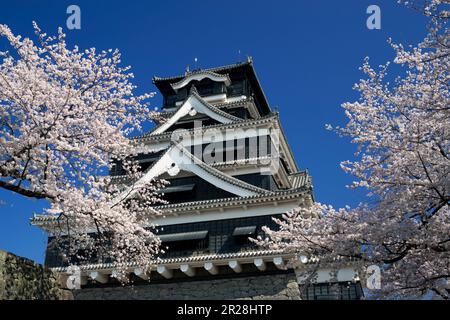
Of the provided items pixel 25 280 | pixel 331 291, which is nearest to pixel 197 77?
pixel 331 291

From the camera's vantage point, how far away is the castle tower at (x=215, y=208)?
616 inches

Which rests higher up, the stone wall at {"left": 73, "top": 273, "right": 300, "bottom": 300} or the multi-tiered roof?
the multi-tiered roof

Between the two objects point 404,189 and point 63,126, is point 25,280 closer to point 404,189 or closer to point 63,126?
point 63,126

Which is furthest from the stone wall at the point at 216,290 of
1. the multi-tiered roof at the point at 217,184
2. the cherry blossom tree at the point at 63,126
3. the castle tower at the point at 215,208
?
the cherry blossom tree at the point at 63,126

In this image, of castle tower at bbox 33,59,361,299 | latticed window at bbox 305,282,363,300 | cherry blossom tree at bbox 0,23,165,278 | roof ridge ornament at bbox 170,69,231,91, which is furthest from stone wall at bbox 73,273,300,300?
roof ridge ornament at bbox 170,69,231,91

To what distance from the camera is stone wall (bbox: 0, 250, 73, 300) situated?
29.9 ft

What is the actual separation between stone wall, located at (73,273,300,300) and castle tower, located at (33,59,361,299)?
3cm

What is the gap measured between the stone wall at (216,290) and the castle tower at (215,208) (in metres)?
0.03

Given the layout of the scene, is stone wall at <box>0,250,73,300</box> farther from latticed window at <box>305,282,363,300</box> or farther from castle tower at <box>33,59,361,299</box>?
latticed window at <box>305,282,363,300</box>

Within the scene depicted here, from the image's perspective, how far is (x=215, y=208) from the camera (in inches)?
679

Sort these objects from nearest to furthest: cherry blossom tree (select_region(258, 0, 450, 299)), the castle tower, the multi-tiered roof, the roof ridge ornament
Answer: cherry blossom tree (select_region(258, 0, 450, 299)), the castle tower, the multi-tiered roof, the roof ridge ornament
